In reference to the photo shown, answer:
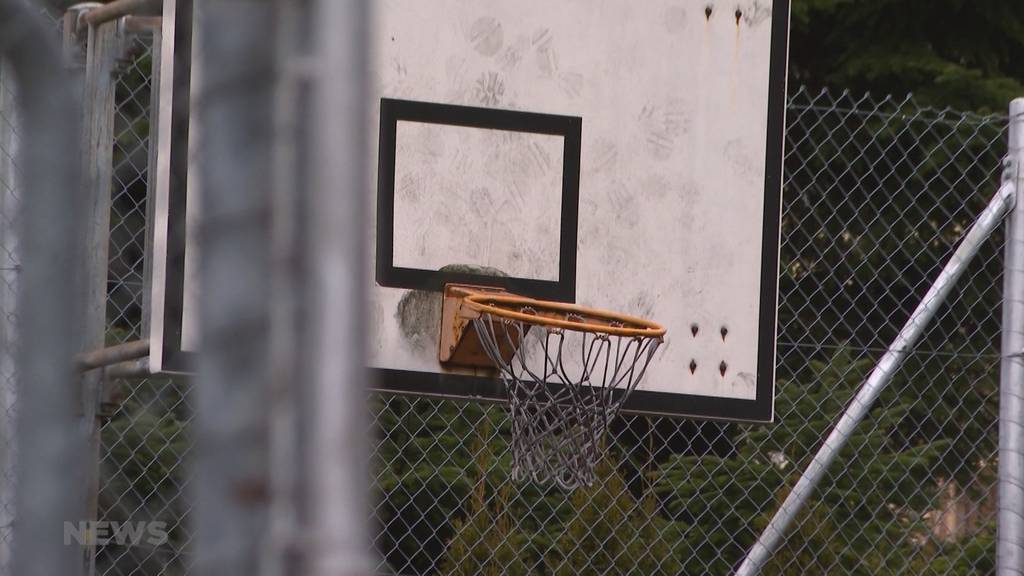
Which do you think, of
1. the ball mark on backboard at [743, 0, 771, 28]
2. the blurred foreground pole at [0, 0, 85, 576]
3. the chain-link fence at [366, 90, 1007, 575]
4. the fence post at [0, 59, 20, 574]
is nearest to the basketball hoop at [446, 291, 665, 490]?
the chain-link fence at [366, 90, 1007, 575]

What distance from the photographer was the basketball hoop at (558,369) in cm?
342

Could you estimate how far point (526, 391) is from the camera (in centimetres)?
348

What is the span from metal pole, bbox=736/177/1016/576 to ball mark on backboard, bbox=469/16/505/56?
51.2 inches

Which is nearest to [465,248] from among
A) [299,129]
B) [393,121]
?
[393,121]

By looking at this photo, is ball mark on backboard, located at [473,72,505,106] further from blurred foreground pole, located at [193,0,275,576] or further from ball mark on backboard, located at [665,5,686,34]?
blurred foreground pole, located at [193,0,275,576]

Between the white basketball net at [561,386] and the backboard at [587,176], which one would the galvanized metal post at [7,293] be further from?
the white basketball net at [561,386]

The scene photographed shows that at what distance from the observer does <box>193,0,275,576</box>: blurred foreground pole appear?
574 millimetres

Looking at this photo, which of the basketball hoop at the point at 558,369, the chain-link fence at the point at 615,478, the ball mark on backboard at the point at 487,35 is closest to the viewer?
the basketball hoop at the point at 558,369

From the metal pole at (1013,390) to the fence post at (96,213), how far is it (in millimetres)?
2258

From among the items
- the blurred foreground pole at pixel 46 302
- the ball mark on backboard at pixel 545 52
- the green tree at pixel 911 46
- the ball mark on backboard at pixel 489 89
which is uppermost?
the green tree at pixel 911 46

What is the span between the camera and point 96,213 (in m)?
3.41

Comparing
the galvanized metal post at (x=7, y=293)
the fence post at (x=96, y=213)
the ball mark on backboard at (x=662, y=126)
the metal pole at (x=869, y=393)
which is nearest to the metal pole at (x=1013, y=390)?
the metal pole at (x=869, y=393)

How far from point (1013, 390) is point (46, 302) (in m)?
3.36

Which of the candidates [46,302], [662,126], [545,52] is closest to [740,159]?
[662,126]
